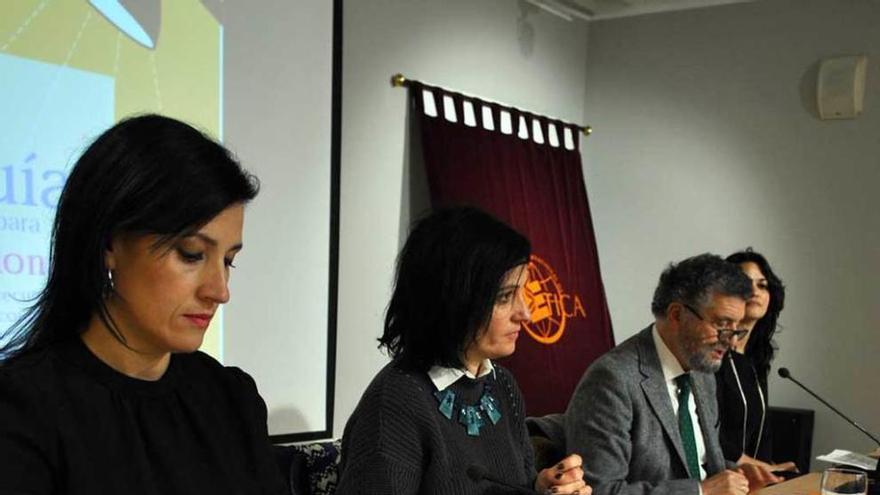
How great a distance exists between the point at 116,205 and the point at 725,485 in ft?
5.70

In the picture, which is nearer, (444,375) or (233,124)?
(444,375)

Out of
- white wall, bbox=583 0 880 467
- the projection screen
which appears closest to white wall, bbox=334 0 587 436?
the projection screen

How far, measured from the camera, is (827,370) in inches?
161

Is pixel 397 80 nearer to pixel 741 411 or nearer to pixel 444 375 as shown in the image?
pixel 741 411

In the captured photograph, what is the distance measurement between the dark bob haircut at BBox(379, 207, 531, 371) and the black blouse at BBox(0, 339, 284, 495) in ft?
1.89

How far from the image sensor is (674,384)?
2.56m

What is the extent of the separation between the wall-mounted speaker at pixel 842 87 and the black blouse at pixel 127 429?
3.47 metres

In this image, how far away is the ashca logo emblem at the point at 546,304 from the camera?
401 cm

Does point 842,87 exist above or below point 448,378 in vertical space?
above

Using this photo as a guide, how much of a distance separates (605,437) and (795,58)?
2.59 m

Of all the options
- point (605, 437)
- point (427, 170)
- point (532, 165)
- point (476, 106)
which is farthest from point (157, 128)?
point (532, 165)

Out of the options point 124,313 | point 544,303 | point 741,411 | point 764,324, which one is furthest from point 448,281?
point 544,303

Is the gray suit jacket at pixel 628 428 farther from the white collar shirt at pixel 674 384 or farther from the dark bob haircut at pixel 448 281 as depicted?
the dark bob haircut at pixel 448 281

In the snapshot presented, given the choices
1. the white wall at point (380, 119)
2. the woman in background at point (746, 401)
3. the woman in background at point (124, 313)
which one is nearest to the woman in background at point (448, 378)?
the woman in background at point (124, 313)
